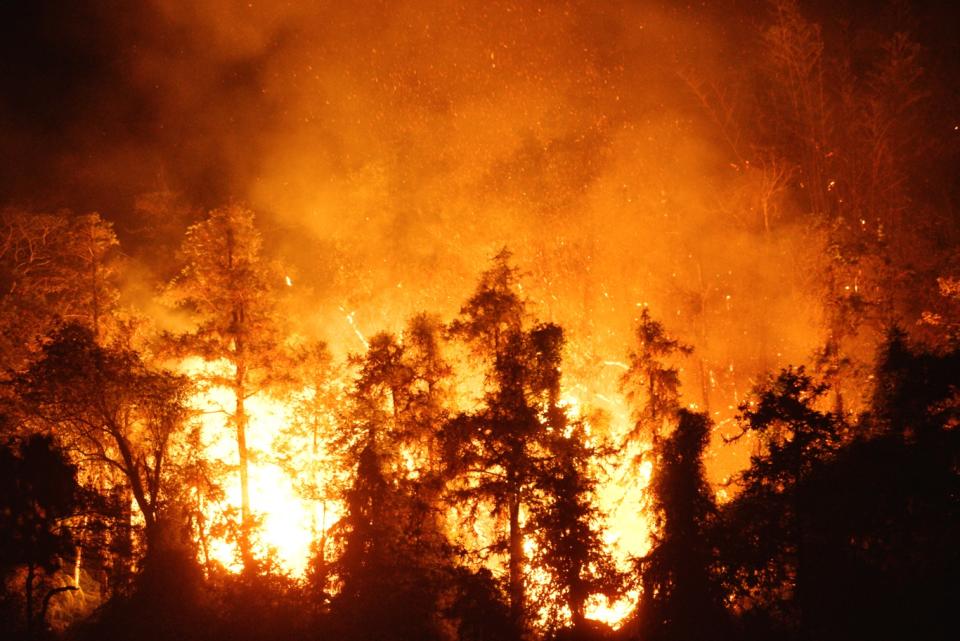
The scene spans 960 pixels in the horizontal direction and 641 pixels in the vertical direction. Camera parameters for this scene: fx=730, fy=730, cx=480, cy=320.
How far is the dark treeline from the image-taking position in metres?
18.1

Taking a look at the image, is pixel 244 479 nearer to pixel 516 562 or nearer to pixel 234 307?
pixel 234 307

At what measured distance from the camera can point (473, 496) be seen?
759 inches

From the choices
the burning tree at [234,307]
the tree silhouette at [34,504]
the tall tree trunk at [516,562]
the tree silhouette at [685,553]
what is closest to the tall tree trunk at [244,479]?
the burning tree at [234,307]

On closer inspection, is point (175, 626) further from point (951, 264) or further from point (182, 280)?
point (951, 264)

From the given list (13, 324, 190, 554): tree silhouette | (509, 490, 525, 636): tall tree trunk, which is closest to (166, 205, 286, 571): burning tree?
(13, 324, 190, 554): tree silhouette

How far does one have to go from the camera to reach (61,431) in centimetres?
2103

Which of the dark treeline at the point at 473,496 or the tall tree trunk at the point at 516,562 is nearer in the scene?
the dark treeline at the point at 473,496

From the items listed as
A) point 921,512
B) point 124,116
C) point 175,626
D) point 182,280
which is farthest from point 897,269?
point 124,116

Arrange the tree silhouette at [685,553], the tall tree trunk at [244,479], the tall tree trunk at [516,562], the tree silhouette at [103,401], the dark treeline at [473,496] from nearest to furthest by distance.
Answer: the dark treeline at [473,496] → the tree silhouette at [685,553] → the tall tree trunk at [516,562] → the tree silhouette at [103,401] → the tall tree trunk at [244,479]

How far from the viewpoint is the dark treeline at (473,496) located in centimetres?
1809

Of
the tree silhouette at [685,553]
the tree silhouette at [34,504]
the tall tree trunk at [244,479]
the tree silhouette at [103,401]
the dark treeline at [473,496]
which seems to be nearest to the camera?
the dark treeline at [473,496]

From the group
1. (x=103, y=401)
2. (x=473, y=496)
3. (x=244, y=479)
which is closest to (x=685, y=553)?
(x=473, y=496)

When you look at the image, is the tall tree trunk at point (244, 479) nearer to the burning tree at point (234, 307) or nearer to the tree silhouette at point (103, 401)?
the burning tree at point (234, 307)

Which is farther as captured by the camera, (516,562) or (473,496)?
(516,562)
